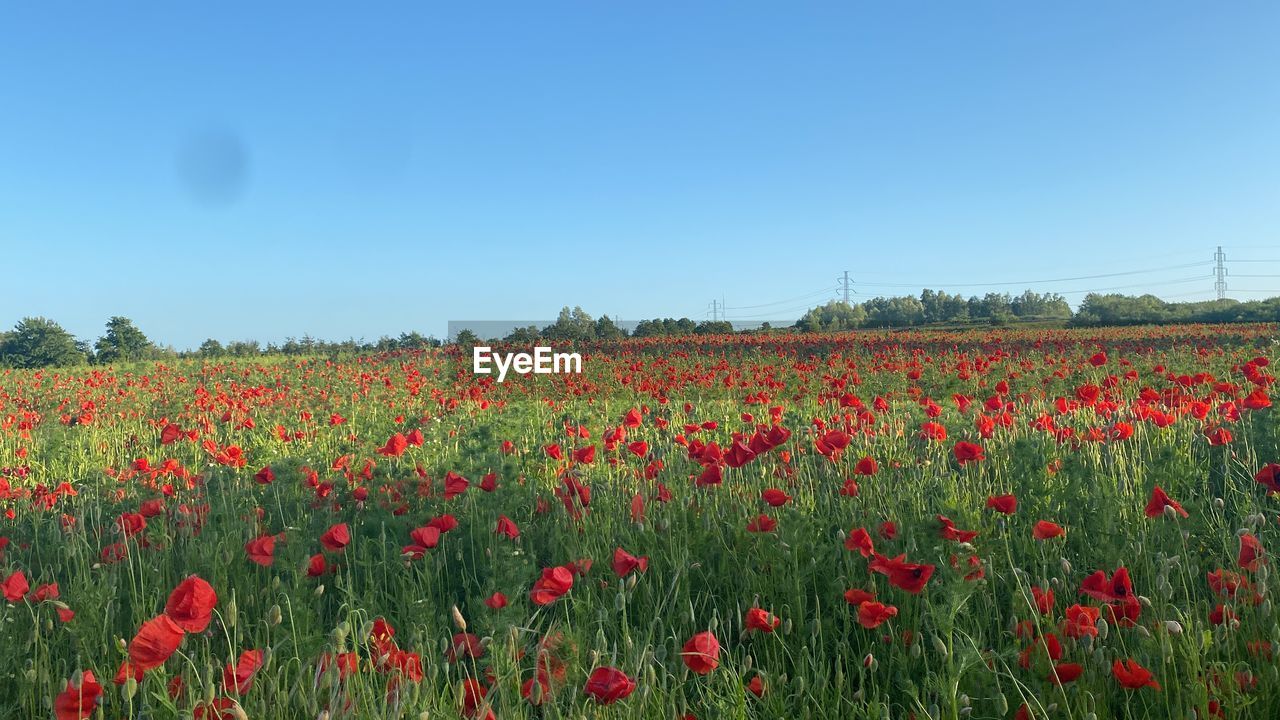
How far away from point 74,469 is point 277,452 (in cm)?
192

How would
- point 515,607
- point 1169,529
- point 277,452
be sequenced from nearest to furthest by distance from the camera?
point 515,607, point 1169,529, point 277,452

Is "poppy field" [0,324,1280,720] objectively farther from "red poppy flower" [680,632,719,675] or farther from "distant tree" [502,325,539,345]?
"distant tree" [502,325,539,345]

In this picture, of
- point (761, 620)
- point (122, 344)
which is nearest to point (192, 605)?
point (761, 620)

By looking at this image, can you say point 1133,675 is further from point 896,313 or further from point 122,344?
point 896,313

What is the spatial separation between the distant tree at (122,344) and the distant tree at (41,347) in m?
0.58

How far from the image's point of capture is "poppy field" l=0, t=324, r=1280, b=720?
1918 mm

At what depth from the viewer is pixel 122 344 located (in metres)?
24.5

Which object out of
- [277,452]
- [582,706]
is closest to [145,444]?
[277,452]

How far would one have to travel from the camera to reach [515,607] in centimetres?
207

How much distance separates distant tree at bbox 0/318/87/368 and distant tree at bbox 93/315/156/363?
583mm

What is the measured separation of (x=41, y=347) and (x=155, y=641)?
87.9 ft

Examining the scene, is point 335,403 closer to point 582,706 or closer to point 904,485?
point 904,485

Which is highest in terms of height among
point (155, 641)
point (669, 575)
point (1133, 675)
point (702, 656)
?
point (155, 641)

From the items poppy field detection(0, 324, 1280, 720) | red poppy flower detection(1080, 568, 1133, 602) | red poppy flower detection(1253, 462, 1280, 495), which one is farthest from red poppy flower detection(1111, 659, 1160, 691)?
red poppy flower detection(1253, 462, 1280, 495)
